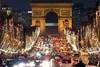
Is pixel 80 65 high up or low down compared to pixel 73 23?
up

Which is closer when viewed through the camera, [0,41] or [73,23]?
[0,41]

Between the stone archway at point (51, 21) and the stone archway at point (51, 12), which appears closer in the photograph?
the stone archway at point (51, 12)

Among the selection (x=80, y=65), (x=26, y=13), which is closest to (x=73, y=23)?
(x=26, y=13)

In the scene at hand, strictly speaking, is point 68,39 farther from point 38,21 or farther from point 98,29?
point 98,29

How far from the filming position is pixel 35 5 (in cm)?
14262

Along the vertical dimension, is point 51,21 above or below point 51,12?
below

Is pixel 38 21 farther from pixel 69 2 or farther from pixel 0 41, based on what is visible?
pixel 0 41

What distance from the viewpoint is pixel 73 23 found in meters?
141

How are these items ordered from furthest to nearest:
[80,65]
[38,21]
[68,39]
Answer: [38,21] → [68,39] → [80,65]

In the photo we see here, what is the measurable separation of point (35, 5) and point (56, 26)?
26.6ft

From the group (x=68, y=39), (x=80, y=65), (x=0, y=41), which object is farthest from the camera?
(x=68, y=39)

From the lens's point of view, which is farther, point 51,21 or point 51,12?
point 51,12

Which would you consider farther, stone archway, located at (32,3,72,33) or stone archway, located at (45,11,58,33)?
stone archway, located at (45,11,58,33)

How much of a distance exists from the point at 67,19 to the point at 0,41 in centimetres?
8540
